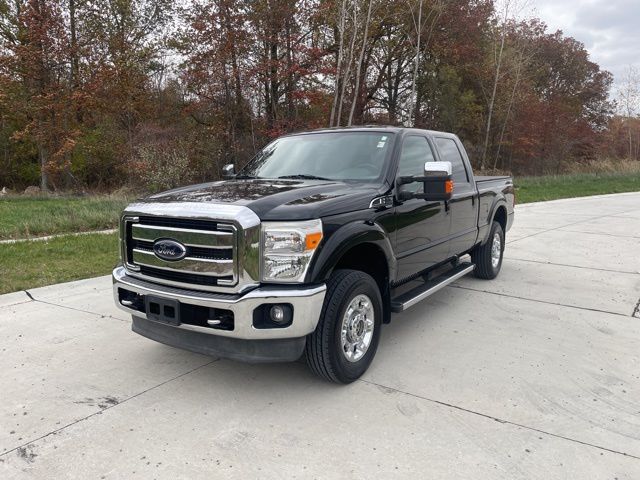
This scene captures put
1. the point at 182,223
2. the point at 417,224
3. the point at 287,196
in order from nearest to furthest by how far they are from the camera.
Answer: the point at 182,223, the point at 287,196, the point at 417,224

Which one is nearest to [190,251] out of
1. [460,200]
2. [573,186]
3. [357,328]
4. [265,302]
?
[265,302]

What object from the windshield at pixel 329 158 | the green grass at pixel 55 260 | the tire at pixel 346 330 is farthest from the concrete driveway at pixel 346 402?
the windshield at pixel 329 158

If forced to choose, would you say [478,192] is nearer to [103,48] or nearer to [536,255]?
[536,255]

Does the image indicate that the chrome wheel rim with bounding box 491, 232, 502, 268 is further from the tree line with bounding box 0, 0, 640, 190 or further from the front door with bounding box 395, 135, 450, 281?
the tree line with bounding box 0, 0, 640, 190

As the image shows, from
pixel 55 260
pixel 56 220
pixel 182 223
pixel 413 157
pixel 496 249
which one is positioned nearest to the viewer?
pixel 182 223

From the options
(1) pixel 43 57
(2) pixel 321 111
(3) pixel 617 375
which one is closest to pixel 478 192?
(3) pixel 617 375

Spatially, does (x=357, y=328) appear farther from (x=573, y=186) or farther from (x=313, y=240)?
(x=573, y=186)

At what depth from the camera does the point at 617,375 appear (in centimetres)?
373

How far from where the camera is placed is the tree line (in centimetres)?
1922

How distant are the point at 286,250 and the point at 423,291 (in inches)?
72.5

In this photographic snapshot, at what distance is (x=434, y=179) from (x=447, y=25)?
26509 mm

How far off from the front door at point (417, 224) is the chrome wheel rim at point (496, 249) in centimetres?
171

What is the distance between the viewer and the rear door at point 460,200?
5.21 m

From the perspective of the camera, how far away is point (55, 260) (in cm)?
715
